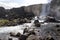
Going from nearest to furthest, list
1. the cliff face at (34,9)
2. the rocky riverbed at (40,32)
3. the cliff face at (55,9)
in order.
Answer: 1. the rocky riverbed at (40,32)
2. the cliff face at (55,9)
3. the cliff face at (34,9)

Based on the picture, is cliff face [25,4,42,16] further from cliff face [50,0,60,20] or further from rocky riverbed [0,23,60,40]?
rocky riverbed [0,23,60,40]

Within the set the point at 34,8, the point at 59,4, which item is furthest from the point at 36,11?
the point at 59,4

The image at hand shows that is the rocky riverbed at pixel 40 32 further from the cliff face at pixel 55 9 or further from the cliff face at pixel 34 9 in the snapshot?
the cliff face at pixel 34 9

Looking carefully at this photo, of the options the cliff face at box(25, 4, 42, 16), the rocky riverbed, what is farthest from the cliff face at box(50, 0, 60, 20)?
the rocky riverbed

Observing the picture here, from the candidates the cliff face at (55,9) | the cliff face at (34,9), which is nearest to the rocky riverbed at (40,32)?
the cliff face at (55,9)

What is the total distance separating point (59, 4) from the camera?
37.8 metres

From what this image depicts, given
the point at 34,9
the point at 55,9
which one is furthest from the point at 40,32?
the point at 34,9

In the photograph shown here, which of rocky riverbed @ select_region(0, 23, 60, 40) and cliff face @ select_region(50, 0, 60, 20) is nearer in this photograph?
rocky riverbed @ select_region(0, 23, 60, 40)

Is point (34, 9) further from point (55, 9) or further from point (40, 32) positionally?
point (40, 32)

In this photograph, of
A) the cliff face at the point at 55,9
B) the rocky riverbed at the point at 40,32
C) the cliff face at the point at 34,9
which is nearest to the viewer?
the rocky riverbed at the point at 40,32

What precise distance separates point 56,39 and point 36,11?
2772 centimetres

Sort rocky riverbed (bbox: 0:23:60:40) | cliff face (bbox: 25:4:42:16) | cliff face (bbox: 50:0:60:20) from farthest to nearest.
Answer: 1. cliff face (bbox: 25:4:42:16)
2. cliff face (bbox: 50:0:60:20)
3. rocky riverbed (bbox: 0:23:60:40)

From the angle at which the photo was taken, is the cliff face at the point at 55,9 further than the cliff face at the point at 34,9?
No

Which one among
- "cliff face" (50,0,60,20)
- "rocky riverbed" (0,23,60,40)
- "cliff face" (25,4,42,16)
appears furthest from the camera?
"cliff face" (25,4,42,16)
